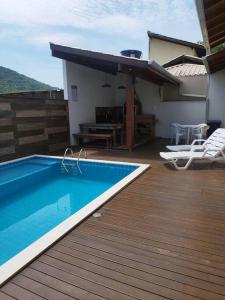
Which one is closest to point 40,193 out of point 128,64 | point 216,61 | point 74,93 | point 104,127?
point 104,127

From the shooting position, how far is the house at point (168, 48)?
15.1 meters

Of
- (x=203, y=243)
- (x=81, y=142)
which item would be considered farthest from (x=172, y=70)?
(x=203, y=243)

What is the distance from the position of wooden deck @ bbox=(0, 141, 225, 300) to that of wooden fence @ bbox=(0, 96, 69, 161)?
13.2 ft

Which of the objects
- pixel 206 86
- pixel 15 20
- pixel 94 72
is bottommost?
pixel 206 86

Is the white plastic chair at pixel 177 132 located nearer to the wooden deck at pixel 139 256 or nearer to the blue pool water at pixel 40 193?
the blue pool water at pixel 40 193

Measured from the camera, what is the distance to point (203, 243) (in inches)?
97.8

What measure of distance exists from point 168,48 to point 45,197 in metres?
14.4

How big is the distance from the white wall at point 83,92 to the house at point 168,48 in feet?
23.6

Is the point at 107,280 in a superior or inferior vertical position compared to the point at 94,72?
inferior

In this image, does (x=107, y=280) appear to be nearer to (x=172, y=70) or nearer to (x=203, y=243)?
(x=203, y=243)

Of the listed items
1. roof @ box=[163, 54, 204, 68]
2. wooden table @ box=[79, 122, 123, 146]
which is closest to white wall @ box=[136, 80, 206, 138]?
roof @ box=[163, 54, 204, 68]

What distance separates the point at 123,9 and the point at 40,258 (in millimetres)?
9510

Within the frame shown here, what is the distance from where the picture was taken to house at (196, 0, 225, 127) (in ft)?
13.2

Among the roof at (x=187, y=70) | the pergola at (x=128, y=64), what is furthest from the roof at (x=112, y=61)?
the roof at (x=187, y=70)
